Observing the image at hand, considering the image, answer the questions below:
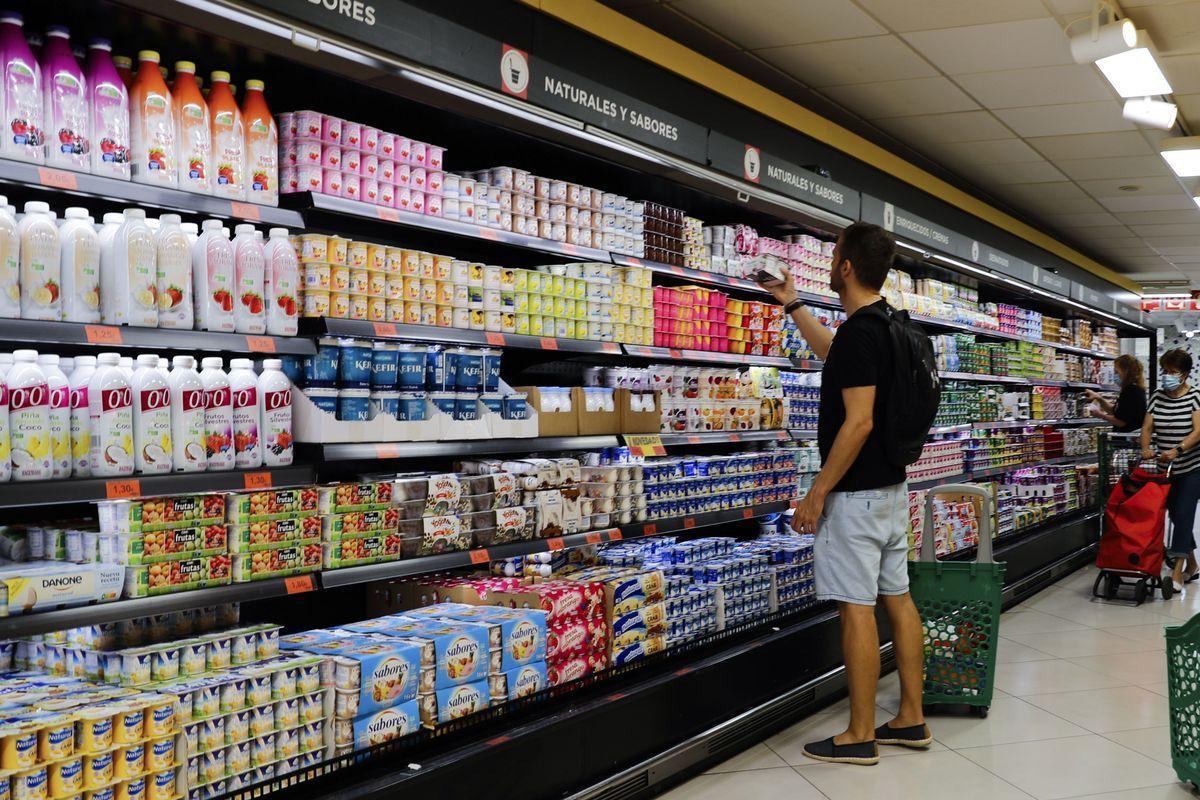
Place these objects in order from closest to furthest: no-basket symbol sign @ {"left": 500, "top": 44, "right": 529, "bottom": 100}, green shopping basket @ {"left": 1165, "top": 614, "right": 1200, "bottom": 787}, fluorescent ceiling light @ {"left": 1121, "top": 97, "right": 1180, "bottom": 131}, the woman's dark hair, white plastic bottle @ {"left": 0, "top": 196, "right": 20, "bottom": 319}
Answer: white plastic bottle @ {"left": 0, "top": 196, "right": 20, "bottom": 319} → no-basket symbol sign @ {"left": 500, "top": 44, "right": 529, "bottom": 100} → green shopping basket @ {"left": 1165, "top": 614, "right": 1200, "bottom": 787} → fluorescent ceiling light @ {"left": 1121, "top": 97, "right": 1180, "bottom": 131} → the woman's dark hair

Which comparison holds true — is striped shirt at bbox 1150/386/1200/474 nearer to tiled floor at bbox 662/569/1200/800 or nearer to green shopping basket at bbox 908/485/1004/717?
tiled floor at bbox 662/569/1200/800

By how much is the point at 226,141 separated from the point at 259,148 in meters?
0.11

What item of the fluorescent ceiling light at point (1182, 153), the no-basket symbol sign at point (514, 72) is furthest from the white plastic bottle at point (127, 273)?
the fluorescent ceiling light at point (1182, 153)

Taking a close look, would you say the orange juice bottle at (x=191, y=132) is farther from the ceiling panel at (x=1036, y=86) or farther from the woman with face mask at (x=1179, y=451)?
the woman with face mask at (x=1179, y=451)

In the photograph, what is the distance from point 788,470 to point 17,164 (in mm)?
3770

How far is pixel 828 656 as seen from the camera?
497cm

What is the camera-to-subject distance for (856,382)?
3.84 meters

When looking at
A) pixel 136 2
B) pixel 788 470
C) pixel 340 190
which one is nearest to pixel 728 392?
pixel 788 470

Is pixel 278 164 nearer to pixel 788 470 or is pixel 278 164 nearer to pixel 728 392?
pixel 728 392

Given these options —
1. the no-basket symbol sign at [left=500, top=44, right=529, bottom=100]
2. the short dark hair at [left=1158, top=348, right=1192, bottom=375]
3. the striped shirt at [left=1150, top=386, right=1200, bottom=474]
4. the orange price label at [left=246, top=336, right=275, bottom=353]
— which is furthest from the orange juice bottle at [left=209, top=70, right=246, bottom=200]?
the short dark hair at [left=1158, top=348, right=1192, bottom=375]

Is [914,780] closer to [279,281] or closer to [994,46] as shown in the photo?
[279,281]

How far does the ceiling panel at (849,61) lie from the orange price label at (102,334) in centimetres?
341

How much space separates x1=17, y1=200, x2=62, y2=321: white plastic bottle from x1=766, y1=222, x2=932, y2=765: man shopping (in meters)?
2.56

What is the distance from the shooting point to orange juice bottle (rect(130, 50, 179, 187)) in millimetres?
2619
